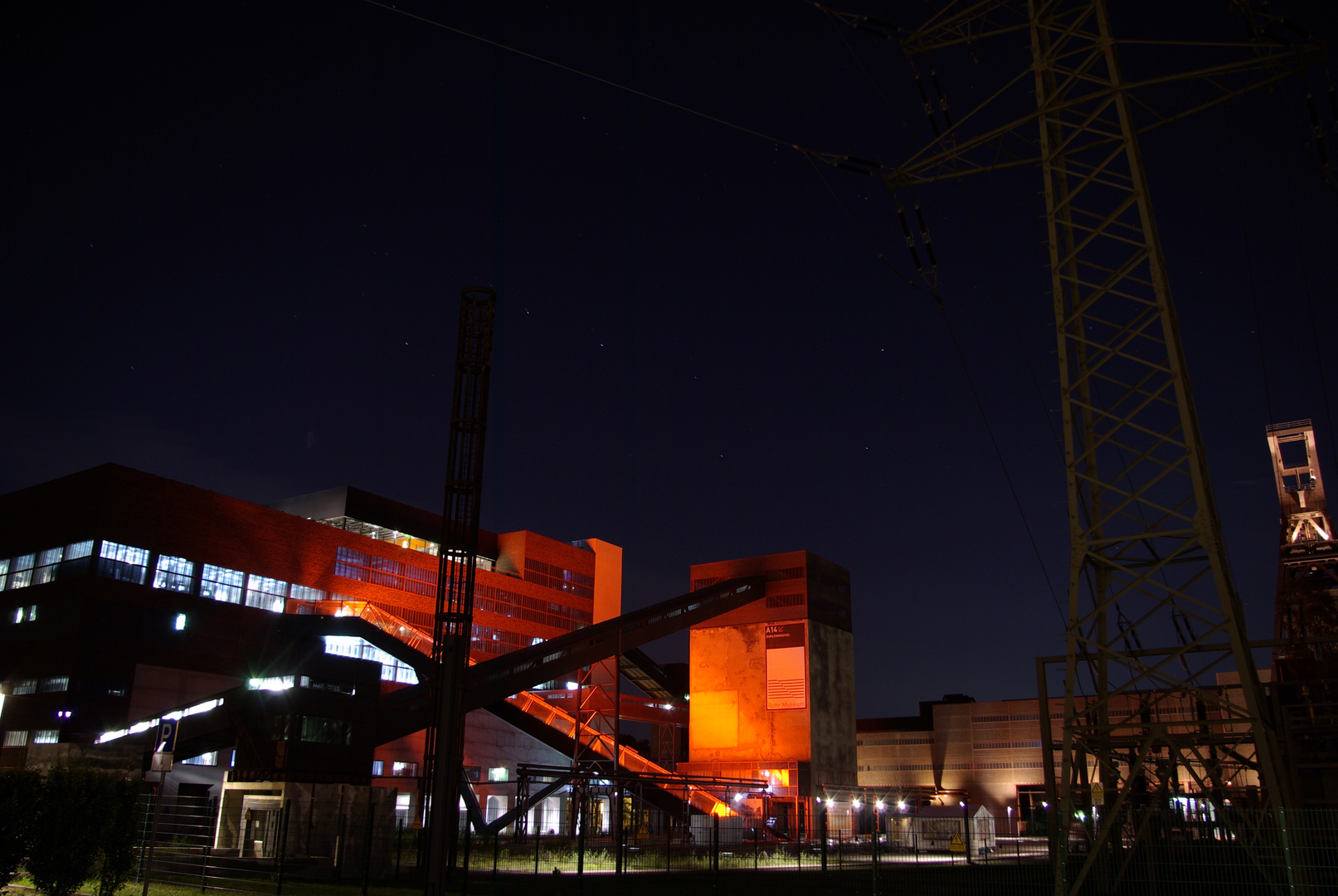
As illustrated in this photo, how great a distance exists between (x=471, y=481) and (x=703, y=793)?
3598 cm

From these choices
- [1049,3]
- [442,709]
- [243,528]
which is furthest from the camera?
[243,528]

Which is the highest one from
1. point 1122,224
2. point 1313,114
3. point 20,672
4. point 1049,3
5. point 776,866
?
point 1049,3

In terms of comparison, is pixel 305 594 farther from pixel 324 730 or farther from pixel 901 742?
pixel 901 742

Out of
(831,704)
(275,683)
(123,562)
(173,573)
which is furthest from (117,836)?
(831,704)

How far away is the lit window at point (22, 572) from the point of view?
49688 mm

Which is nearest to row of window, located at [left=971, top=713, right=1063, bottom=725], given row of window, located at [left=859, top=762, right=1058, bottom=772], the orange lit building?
row of window, located at [left=859, top=762, right=1058, bottom=772]

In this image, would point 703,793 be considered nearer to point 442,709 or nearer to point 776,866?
point 776,866

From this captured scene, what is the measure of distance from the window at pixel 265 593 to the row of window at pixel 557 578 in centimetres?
2332

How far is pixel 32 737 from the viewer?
44906 mm

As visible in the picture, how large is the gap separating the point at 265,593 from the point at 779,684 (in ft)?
102

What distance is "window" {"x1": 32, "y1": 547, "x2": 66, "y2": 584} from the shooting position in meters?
48.5

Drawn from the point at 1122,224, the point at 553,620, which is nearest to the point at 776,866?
the point at 1122,224

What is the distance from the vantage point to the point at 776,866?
31844 mm

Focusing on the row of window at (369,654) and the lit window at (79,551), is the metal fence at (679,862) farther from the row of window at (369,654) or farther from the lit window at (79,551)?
the row of window at (369,654)
